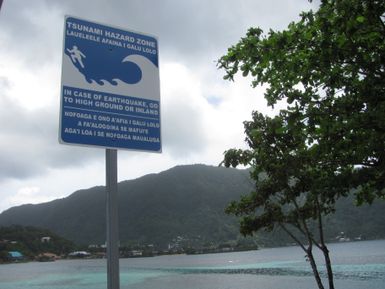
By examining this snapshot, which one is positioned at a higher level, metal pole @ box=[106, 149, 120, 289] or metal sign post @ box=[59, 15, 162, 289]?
metal sign post @ box=[59, 15, 162, 289]

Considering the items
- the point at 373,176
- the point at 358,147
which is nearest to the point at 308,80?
the point at 358,147

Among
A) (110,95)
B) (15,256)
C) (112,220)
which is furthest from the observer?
(15,256)

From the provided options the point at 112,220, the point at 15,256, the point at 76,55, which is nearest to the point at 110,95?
the point at 76,55

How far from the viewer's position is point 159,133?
12.8 ft

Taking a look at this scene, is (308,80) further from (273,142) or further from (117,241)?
(273,142)

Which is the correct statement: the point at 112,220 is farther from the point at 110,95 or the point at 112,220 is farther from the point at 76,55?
the point at 76,55

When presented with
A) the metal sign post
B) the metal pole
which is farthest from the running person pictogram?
the metal pole

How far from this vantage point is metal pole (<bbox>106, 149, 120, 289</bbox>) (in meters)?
3.43

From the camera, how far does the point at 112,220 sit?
3.50 metres

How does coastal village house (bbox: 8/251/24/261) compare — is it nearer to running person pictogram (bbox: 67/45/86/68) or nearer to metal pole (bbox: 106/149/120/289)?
metal pole (bbox: 106/149/120/289)

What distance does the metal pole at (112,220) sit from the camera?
3.43 metres

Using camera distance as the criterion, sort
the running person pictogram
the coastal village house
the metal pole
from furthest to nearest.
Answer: the coastal village house
the running person pictogram
the metal pole

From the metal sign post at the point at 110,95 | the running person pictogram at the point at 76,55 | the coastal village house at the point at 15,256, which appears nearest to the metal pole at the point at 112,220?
the metal sign post at the point at 110,95

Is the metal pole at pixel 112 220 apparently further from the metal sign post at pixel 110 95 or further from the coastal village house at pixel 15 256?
the coastal village house at pixel 15 256
